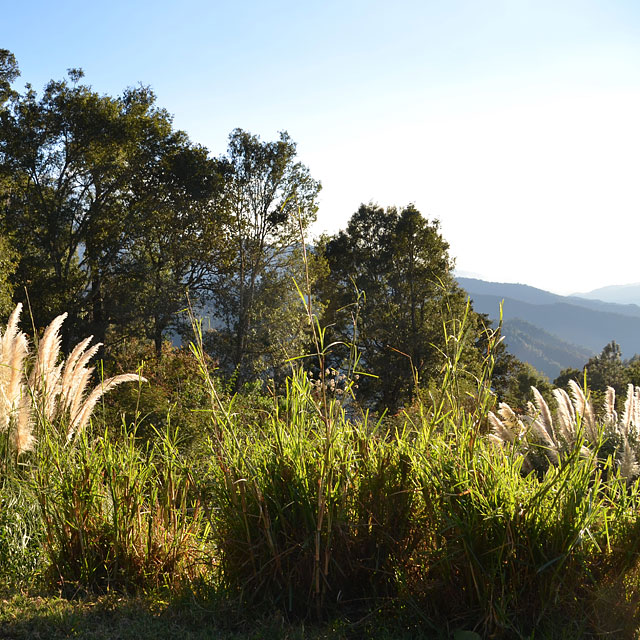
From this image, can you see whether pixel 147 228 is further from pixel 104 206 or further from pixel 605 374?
pixel 605 374

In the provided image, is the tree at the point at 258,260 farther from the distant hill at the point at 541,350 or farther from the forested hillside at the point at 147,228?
the distant hill at the point at 541,350

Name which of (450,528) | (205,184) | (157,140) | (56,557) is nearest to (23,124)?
(157,140)

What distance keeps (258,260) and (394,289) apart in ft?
20.1

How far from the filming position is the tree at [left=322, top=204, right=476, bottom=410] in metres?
19.4

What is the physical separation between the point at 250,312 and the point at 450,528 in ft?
48.7

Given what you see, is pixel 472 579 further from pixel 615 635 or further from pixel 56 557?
pixel 56 557

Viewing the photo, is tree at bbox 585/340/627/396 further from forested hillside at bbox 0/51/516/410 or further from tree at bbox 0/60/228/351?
tree at bbox 0/60/228/351

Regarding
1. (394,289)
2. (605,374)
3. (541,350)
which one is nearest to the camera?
(394,289)

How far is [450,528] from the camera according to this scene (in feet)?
5.52

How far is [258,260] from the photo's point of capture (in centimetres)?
1692

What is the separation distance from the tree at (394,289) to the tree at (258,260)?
A: 10.8 feet

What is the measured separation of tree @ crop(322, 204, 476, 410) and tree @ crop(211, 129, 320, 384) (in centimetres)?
328

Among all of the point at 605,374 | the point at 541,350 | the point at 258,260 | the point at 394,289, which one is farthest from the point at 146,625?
the point at 541,350

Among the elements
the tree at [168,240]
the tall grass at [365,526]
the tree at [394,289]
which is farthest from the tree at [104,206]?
the tall grass at [365,526]
